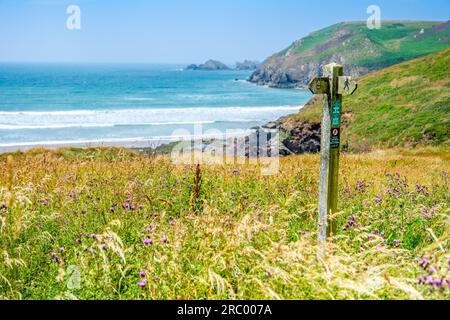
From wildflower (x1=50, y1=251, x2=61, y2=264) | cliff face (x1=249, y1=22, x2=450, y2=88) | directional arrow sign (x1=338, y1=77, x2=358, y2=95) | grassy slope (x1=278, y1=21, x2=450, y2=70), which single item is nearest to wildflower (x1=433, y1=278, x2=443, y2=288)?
directional arrow sign (x1=338, y1=77, x2=358, y2=95)

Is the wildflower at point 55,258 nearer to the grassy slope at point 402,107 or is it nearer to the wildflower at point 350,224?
the wildflower at point 350,224

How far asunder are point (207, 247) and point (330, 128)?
6.04 ft

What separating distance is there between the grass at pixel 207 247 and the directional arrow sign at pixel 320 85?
3.97 feet

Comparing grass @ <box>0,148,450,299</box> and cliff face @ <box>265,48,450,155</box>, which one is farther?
cliff face @ <box>265,48,450,155</box>

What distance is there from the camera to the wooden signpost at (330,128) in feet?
16.0

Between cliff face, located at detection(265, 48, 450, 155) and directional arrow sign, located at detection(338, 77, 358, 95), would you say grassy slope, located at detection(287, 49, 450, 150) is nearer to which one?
cliff face, located at detection(265, 48, 450, 155)

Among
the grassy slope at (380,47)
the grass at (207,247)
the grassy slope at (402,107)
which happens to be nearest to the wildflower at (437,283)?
the grass at (207,247)

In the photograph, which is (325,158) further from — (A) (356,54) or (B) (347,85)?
(A) (356,54)

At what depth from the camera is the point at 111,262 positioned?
3.97 metres

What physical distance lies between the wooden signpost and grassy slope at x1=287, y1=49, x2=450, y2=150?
2260 centimetres

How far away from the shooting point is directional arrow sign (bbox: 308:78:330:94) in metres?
4.87

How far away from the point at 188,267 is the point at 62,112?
53567 mm
